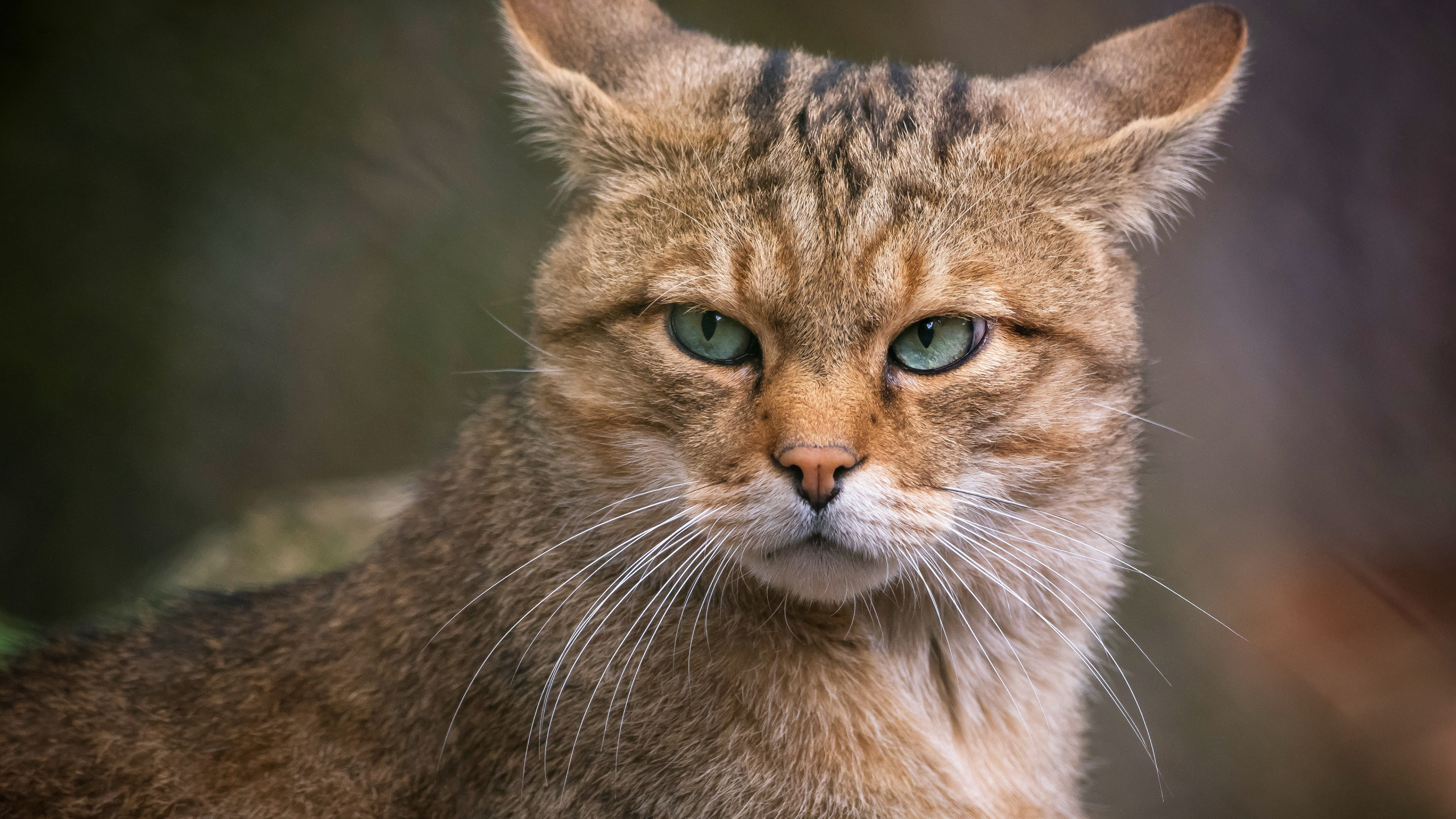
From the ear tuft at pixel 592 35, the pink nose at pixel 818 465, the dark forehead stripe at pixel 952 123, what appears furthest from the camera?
the ear tuft at pixel 592 35

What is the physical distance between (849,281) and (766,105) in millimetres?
580

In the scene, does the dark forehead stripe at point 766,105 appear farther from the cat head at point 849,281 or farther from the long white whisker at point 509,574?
the long white whisker at point 509,574

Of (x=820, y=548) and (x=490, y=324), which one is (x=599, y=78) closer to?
(x=820, y=548)

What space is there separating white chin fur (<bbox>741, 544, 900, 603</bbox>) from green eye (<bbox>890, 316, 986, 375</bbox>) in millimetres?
431

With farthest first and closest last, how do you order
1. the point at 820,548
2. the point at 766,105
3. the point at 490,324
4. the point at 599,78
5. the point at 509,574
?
the point at 490,324 < the point at 599,78 < the point at 766,105 < the point at 509,574 < the point at 820,548

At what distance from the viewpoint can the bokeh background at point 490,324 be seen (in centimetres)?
251

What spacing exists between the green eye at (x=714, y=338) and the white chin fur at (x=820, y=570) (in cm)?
45

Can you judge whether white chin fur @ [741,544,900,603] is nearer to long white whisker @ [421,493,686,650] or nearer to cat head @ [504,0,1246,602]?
cat head @ [504,0,1246,602]

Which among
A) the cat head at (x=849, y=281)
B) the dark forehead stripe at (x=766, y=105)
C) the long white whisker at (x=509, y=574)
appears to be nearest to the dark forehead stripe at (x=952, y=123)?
the cat head at (x=849, y=281)

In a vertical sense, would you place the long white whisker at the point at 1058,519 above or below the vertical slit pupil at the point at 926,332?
below

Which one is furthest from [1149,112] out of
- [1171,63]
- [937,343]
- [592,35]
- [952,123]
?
[592,35]

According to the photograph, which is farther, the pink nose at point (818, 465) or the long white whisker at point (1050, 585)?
the long white whisker at point (1050, 585)

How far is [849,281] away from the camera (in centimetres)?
207

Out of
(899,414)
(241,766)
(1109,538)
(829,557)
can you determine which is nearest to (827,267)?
(899,414)
